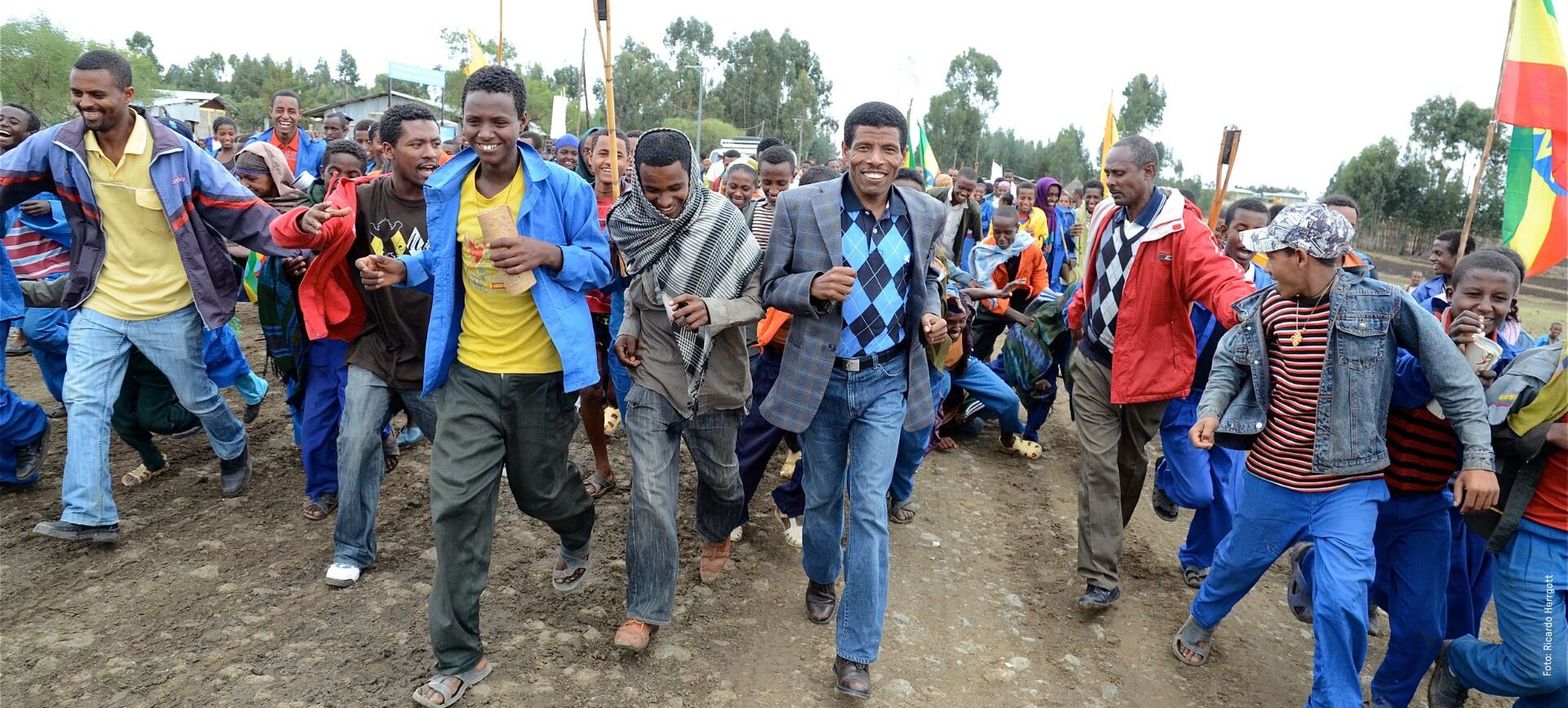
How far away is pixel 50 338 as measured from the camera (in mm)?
5105

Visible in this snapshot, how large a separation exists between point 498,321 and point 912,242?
1.61m

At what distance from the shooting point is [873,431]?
3342 mm

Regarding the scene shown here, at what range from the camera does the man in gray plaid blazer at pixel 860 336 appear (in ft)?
10.7

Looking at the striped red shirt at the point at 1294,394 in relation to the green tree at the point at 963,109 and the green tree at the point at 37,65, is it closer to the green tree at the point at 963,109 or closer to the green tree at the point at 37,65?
the green tree at the point at 37,65

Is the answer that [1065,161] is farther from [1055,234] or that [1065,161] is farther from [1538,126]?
[1538,126]

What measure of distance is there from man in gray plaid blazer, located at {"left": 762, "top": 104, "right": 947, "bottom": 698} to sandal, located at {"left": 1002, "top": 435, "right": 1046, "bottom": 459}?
10.6ft

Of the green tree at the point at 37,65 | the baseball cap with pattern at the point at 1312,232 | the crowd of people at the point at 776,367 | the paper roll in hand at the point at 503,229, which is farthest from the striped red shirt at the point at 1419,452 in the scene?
the green tree at the point at 37,65

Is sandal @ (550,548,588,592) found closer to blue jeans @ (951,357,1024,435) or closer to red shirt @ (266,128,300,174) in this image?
blue jeans @ (951,357,1024,435)

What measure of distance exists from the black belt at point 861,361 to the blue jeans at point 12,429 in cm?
433

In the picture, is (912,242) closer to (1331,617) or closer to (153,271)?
(1331,617)

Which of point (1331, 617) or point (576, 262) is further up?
point (576, 262)

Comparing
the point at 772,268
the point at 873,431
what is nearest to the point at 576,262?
the point at 772,268

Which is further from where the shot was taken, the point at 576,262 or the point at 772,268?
the point at 772,268

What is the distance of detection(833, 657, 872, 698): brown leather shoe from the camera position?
323cm
